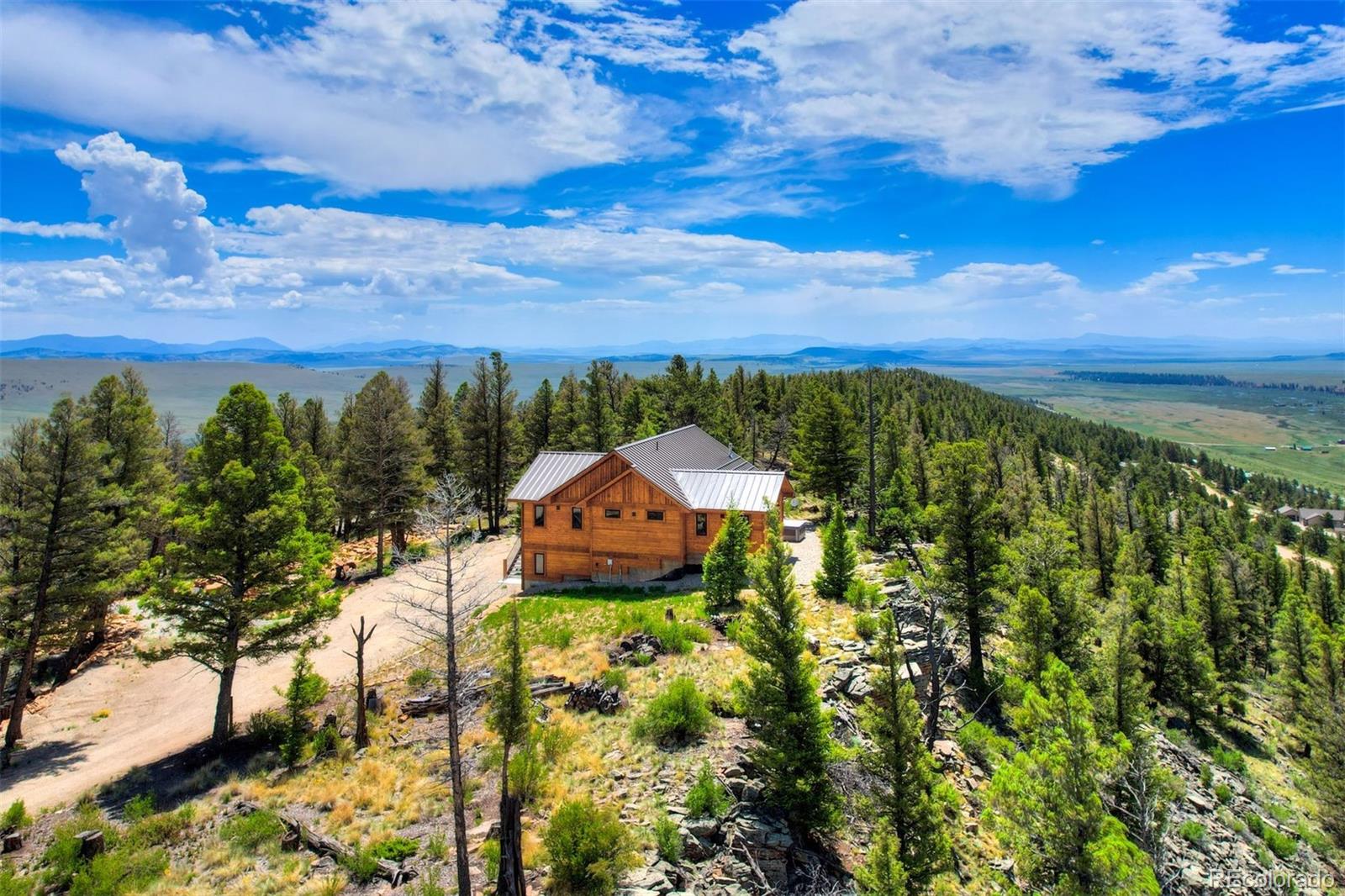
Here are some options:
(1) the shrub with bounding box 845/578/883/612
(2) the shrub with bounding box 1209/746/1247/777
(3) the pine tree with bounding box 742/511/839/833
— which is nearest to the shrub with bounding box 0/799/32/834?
(3) the pine tree with bounding box 742/511/839/833

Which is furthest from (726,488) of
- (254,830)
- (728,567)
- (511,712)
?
(254,830)

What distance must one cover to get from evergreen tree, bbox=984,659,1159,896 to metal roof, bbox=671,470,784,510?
2265cm

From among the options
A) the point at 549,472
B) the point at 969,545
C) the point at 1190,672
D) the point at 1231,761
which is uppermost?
the point at 549,472

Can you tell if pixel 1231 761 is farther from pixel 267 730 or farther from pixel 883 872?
pixel 267 730

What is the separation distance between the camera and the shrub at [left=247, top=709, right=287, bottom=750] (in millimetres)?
22969

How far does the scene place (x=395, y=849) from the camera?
635 inches

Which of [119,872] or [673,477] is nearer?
[119,872]

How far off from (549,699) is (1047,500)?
66602 mm

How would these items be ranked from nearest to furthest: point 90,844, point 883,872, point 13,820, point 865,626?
1. point 883,872
2. point 90,844
3. point 13,820
4. point 865,626

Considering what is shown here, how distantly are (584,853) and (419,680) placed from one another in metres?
12.9

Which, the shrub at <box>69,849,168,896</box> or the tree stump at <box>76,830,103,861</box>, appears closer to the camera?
the shrub at <box>69,849,168,896</box>

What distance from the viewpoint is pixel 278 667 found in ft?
100

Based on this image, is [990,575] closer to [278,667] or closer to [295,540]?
[295,540]

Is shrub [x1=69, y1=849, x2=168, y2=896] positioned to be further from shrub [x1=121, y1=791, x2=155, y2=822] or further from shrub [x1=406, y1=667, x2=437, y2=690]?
shrub [x1=406, y1=667, x2=437, y2=690]
